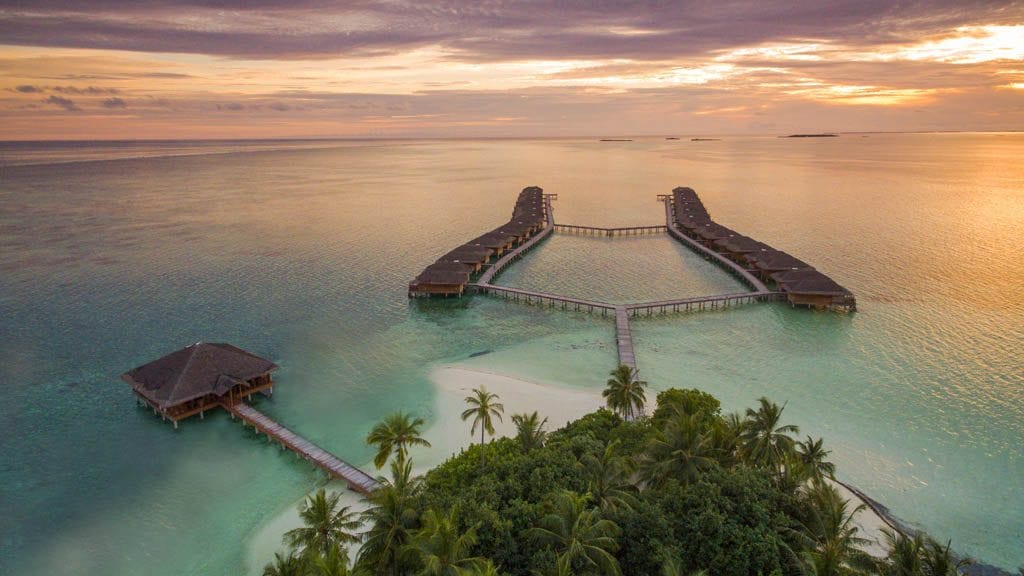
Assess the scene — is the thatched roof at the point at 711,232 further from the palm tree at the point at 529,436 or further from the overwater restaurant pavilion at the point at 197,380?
the overwater restaurant pavilion at the point at 197,380

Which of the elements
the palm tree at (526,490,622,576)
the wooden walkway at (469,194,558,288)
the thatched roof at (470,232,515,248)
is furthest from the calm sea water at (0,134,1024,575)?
the palm tree at (526,490,622,576)

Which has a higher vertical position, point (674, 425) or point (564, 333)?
point (674, 425)

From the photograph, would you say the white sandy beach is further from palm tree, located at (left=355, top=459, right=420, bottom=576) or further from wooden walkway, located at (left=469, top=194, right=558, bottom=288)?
wooden walkway, located at (left=469, top=194, right=558, bottom=288)

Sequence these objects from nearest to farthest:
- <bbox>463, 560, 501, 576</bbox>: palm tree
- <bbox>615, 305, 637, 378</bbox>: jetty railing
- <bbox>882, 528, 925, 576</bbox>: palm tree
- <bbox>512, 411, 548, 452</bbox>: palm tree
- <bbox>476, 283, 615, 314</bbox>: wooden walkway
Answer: <bbox>463, 560, 501, 576</bbox>: palm tree
<bbox>882, 528, 925, 576</bbox>: palm tree
<bbox>512, 411, 548, 452</bbox>: palm tree
<bbox>615, 305, 637, 378</bbox>: jetty railing
<bbox>476, 283, 615, 314</bbox>: wooden walkway

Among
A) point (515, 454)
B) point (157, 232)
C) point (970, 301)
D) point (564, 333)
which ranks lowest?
point (970, 301)

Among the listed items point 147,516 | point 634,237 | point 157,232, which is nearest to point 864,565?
point 147,516

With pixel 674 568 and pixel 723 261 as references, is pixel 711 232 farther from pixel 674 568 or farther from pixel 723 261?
pixel 674 568

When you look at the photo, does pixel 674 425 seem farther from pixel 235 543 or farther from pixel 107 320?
pixel 107 320
